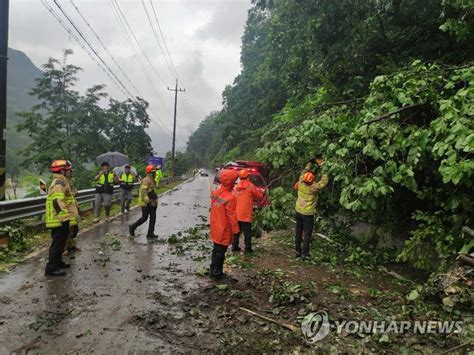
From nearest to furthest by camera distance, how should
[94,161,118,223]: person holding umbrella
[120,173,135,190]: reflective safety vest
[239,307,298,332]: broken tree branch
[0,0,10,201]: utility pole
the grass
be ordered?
1. [239,307,298,332]: broken tree branch
2. the grass
3. [0,0,10,201]: utility pole
4. [94,161,118,223]: person holding umbrella
5. [120,173,135,190]: reflective safety vest

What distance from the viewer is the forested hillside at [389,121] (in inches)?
211

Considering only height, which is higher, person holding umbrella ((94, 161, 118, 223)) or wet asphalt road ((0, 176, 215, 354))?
person holding umbrella ((94, 161, 118, 223))

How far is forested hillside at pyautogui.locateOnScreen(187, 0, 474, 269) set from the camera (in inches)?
211

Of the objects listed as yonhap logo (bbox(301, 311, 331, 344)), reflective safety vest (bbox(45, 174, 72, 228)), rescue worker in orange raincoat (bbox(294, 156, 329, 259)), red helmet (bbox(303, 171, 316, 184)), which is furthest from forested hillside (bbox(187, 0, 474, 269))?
reflective safety vest (bbox(45, 174, 72, 228))

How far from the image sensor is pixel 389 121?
6016mm

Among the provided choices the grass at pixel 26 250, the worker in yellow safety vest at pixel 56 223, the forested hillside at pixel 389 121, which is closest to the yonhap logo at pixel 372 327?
the forested hillside at pixel 389 121

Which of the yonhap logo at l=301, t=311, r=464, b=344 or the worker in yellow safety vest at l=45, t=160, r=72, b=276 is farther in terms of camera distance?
the worker in yellow safety vest at l=45, t=160, r=72, b=276

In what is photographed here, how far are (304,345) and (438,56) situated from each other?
23.0 ft

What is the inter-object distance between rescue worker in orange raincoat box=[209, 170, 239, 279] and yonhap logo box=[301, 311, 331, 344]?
80.2 inches

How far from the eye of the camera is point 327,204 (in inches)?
384

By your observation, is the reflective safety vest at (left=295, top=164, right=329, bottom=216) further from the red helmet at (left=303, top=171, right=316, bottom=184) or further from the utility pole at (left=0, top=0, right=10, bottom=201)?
the utility pole at (left=0, top=0, right=10, bottom=201)

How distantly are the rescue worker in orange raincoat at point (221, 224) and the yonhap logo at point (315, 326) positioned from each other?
2.04 m

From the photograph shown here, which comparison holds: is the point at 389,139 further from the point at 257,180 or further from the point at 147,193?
the point at 257,180

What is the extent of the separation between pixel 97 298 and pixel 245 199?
406 centimetres
